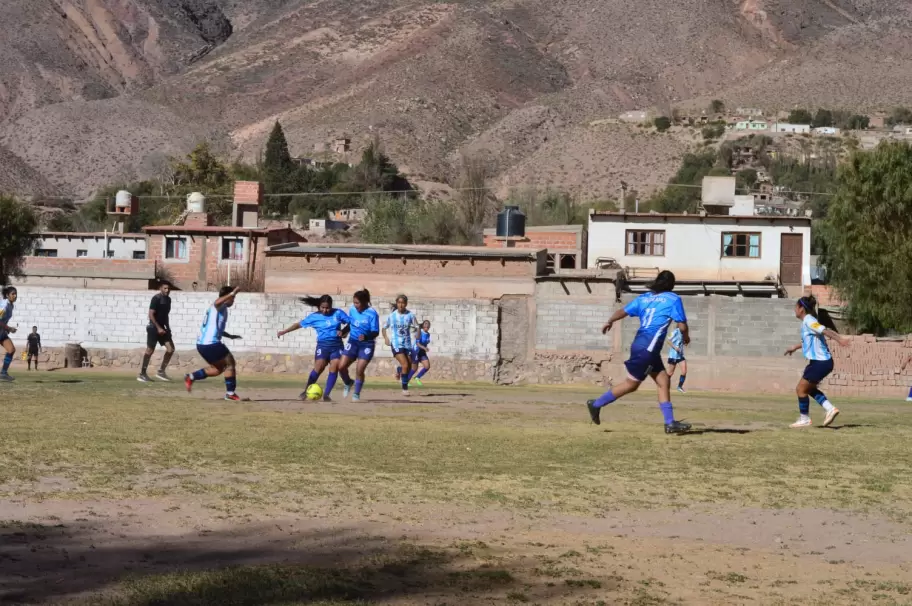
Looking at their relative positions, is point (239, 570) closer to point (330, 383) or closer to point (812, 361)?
point (812, 361)

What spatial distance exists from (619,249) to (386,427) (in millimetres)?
45976

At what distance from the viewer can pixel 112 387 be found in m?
24.6

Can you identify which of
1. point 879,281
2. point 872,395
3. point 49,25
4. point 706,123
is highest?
point 49,25

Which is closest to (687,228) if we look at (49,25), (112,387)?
(112,387)

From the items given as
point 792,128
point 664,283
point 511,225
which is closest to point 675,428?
point 664,283

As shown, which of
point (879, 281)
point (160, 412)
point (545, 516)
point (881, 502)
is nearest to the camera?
point (545, 516)

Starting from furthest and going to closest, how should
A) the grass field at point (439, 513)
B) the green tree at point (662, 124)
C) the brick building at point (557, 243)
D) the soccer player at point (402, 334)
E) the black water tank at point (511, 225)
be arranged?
1. the green tree at point (662, 124)
2. the brick building at point (557, 243)
3. the black water tank at point (511, 225)
4. the soccer player at point (402, 334)
5. the grass field at point (439, 513)

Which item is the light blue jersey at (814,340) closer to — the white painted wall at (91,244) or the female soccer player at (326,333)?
the female soccer player at (326,333)

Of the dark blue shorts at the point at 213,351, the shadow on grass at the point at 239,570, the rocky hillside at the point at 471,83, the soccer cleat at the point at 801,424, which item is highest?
the rocky hillside at the point at 471,83

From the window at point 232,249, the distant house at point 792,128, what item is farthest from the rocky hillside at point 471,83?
the window at point 232,249

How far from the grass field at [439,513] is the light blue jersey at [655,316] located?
3.59 feet

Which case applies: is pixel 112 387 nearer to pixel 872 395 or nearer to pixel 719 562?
pixel 719 562

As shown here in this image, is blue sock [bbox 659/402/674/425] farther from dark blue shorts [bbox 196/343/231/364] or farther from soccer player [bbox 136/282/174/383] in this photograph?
soccer player [bbox 136/282/174/383]

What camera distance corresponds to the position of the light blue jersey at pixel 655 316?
1593cm
